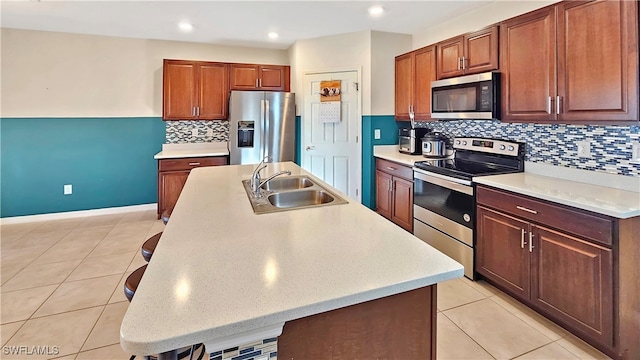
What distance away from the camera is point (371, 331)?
3.35ft

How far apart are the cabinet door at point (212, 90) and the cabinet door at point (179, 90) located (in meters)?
0.10

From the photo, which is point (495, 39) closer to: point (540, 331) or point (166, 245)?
point (540, 331)

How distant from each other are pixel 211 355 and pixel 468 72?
3.16 m

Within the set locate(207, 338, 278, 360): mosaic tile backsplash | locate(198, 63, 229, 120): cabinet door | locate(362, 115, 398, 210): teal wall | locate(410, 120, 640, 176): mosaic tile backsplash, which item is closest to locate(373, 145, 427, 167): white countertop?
locate(362, 115, 398, 210): teal wall

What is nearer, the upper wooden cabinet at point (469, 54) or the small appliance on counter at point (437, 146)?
the upper wooden cabinet at point (469, 54)

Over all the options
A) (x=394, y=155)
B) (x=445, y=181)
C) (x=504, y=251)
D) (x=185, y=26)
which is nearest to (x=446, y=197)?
(x=445, y=181)

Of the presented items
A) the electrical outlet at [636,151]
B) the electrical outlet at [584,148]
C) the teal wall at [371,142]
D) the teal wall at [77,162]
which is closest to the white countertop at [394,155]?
the teal wall at [371,142]

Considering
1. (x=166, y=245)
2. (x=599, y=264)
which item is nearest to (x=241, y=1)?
(x=166, y=245)

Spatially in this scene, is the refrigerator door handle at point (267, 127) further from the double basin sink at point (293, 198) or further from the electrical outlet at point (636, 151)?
the electrical outlet at point (636, 151)

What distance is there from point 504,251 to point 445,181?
754mm

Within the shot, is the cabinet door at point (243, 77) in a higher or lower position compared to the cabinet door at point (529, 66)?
higher

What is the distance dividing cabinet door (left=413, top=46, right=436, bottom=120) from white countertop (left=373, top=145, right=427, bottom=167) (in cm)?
46

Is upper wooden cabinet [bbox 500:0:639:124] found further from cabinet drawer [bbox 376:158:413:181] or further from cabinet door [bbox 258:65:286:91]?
cabinet door [bbox 258:65:286:91]

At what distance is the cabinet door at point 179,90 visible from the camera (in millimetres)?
4500
